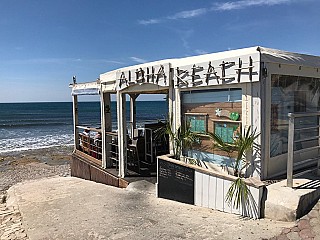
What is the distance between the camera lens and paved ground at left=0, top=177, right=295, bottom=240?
3.75 metres

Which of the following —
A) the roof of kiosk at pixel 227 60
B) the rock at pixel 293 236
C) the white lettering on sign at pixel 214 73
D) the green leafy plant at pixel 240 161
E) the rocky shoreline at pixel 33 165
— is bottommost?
the rocky shoreline at pixel 33 165

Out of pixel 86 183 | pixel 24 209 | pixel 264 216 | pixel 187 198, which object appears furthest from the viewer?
pixel 86 183

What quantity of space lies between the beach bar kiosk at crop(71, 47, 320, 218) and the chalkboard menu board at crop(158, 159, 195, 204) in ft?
0.31

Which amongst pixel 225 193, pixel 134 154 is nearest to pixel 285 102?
pixel 225 193

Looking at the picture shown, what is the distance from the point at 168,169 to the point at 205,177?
1.02m

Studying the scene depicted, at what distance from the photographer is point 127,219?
4688 mm

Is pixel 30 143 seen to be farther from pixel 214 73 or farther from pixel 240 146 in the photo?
pixel 240 146

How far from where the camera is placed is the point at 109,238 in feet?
12.9

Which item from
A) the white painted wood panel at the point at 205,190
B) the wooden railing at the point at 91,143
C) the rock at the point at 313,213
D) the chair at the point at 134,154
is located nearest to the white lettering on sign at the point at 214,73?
the white painted wood panel at the point at 205,190

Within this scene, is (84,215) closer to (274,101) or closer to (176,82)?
(176,82)

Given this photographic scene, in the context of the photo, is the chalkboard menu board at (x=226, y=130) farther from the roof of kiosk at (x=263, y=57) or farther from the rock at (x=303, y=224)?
the rock at (x=303, y=224)

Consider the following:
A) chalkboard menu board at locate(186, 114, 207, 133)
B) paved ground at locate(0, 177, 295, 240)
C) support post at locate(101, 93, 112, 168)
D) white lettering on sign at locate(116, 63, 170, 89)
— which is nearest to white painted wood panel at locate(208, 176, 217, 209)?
paved ground at locate(0, 177, 295, 240)

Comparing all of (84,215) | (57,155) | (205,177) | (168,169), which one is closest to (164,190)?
(168,169)

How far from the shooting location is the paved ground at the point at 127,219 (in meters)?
3.75
